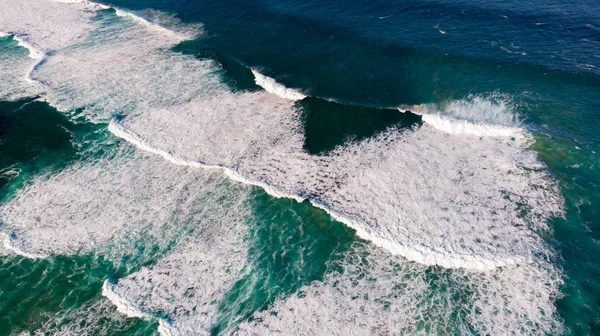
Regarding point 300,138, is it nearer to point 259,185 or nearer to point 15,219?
point 259,185

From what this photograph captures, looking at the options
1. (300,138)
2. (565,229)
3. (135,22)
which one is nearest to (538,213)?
(565,229)

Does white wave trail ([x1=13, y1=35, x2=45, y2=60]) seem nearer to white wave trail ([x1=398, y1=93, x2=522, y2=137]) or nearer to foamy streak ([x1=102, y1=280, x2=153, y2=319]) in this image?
foamy streak ([x1=102, y1=280, x2=153, y2=319])

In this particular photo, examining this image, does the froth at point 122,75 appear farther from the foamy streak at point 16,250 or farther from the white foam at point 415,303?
the white foam at point 415,303

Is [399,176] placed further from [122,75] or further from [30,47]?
[30,47]

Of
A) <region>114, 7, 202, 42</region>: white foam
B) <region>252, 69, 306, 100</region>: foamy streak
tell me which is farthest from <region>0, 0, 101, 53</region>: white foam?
<region>252, 69, 306, 100</region>: foamy streak

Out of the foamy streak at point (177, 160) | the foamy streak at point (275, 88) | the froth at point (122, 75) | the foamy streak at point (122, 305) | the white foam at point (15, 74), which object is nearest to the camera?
the foamy streak at point (122, 305)

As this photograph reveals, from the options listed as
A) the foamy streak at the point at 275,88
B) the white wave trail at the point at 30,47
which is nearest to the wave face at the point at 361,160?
the foamy streak at the point at 275,88

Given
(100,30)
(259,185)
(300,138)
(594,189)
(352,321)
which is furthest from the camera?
(100,30)
